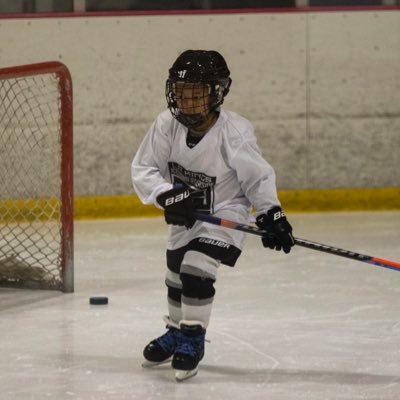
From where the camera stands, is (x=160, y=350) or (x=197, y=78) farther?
(x=160, y=350)

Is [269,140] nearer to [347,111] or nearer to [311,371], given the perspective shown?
[347,111]

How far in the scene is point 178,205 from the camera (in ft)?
11.3

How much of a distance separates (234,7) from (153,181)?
14.3 ft

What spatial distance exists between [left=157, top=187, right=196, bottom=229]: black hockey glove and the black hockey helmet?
0.20m

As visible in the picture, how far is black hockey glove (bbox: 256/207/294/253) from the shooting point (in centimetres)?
342

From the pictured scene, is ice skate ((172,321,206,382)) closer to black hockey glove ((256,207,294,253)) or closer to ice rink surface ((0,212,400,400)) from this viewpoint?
ice rink surface ((0,212,400,400))

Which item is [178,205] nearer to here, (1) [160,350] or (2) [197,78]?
(2) [197,78]

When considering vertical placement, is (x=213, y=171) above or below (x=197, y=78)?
below

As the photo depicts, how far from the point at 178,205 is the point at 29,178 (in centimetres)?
359

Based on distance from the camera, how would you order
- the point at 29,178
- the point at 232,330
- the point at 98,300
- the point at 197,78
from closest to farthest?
the point at 197,78 < the point at 232,330 < the point at 98,300 < the point at 29,178

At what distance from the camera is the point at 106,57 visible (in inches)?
296

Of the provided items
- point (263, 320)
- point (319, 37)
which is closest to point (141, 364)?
point (263, 320)

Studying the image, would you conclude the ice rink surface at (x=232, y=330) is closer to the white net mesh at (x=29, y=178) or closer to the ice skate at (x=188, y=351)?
the ice skate at (x=188, y=351)

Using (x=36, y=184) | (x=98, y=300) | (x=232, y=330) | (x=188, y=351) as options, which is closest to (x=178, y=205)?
(x=188, y=351)
